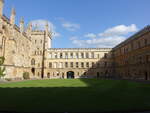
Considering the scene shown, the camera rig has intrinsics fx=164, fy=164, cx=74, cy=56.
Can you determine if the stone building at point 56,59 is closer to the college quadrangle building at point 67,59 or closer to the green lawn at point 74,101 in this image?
the college quadrangle building at point 67,59

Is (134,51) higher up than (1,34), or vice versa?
(1,34)

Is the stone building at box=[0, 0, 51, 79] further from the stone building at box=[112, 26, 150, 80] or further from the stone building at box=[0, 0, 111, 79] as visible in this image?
the stone building at box=[112, 26, 150, 80]

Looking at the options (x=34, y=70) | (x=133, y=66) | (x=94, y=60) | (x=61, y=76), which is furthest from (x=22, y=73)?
(x=133, y=66)

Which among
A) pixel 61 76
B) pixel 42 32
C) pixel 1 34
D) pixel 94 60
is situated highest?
pixel 42 32

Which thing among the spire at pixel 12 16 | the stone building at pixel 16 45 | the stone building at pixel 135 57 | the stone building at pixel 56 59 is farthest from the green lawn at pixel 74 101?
the stone building at pixel 56 59

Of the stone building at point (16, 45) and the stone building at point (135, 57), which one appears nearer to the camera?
the stone building at point (16, 45)

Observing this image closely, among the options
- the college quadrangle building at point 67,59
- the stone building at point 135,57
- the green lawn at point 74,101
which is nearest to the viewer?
the green lawn at point 74,101

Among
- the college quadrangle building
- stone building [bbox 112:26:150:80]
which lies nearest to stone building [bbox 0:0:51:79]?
the college quadrangle building

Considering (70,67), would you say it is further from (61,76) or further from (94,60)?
(94,60)

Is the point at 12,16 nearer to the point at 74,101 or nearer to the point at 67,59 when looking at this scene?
the point at 67,59

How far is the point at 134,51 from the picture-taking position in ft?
155

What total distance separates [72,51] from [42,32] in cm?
1465

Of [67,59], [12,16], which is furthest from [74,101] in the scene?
[67,59]

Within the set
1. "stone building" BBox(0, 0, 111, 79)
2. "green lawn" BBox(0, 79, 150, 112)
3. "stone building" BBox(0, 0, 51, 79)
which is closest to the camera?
"green lawn" BBox(0, 79, 150, 112)
